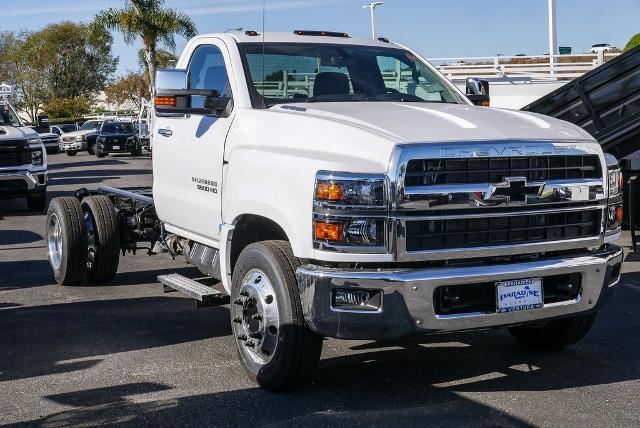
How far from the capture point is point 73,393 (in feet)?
19.3

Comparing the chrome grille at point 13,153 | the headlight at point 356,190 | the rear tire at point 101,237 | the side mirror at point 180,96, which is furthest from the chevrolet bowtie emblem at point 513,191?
the chrome grille at point 13,153

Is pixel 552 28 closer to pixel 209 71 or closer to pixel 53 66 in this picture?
pixel 209 71

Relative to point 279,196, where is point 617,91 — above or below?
above

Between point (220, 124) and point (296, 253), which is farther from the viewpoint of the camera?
point (220, 124)

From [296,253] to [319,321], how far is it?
43 cm

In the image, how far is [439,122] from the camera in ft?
18.7

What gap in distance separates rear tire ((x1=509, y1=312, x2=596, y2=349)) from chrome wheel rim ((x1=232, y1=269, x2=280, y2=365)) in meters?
1.92

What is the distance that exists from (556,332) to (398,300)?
2.01 m

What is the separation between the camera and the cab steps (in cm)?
668

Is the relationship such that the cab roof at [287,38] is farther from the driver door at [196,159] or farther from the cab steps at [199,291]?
the cab steps at [199,291]

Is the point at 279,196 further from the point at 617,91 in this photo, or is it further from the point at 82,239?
the point at 617,91

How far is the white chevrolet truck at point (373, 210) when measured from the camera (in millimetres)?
5219

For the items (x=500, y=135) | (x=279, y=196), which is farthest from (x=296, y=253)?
(x=500, y=135)

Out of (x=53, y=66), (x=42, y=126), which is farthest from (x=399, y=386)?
(x=53, y=66)
